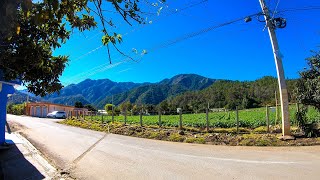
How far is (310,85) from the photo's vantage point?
16578 mm

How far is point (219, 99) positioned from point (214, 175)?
4009 inches

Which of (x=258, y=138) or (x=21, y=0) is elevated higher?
(x=21, y=0)

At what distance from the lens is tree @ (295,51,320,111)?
53.4 feet

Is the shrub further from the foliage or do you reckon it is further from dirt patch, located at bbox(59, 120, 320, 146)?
the foliage

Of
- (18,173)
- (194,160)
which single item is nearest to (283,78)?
(194,160)

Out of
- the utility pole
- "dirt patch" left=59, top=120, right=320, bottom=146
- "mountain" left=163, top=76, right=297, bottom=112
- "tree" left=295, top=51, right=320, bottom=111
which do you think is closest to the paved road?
"dirt patch" left=59, top=120, right=320, bottom=146

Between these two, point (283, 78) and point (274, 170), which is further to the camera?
point (283, 78)

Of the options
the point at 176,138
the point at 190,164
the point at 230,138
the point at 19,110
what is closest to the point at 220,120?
the point at 176,138

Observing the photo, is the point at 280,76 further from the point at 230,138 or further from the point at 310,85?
the point at 230,138

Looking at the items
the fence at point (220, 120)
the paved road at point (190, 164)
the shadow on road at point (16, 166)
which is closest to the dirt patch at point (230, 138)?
the paved road at point (190, 164)

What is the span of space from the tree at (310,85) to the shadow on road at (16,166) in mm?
12820

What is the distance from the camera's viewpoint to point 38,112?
241 ft

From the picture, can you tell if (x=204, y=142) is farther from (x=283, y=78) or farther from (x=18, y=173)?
(x=18, y=173)

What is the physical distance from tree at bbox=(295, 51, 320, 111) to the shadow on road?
42.1 feet
